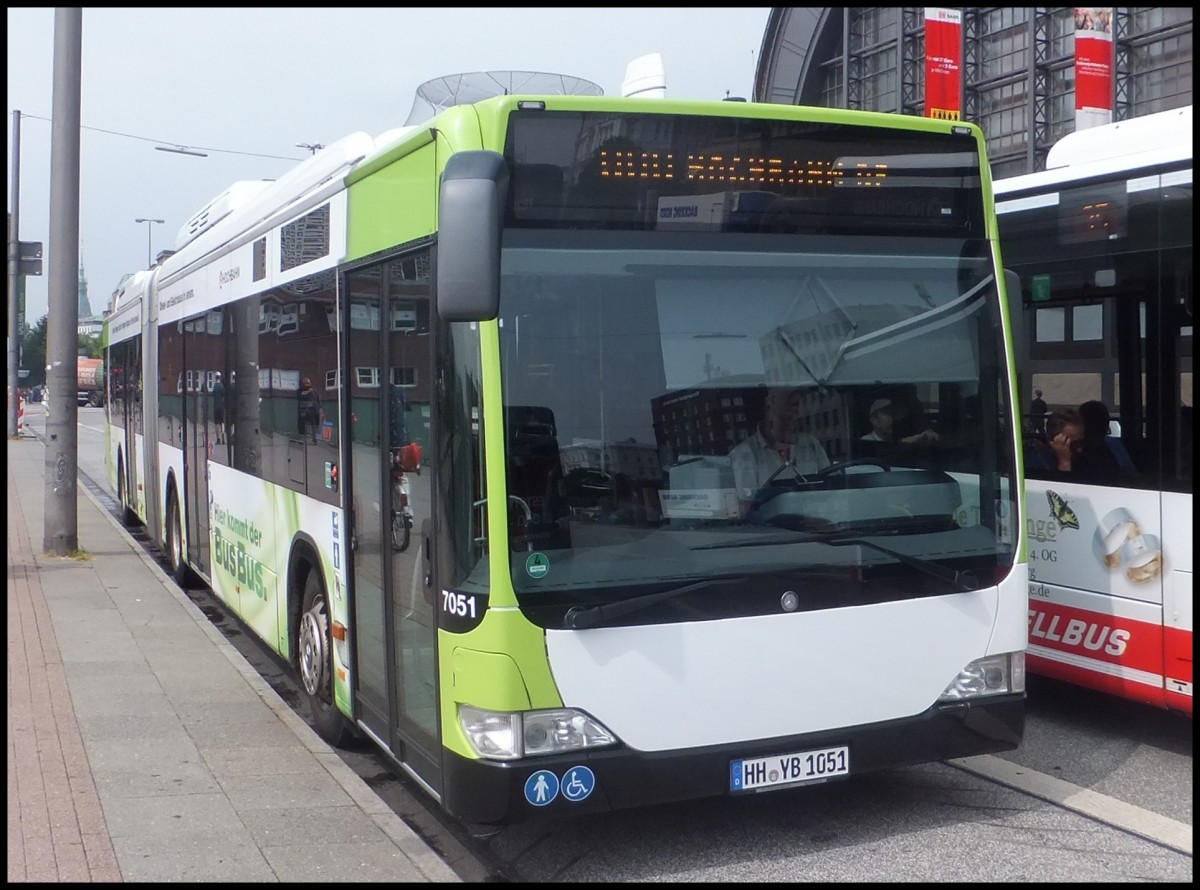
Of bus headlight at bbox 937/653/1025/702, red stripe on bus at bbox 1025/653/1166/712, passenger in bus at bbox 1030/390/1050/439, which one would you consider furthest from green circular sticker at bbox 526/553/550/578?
passenger in bus at bbox 1030/390/1050/439

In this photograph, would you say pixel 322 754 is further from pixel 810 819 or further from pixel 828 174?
pixel 828 174

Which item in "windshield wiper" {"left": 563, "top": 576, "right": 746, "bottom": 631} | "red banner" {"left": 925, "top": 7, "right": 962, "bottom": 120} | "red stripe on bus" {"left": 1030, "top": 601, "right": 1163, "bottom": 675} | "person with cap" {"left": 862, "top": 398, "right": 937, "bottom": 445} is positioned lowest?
"red stripe on bus" {"left": 1030, "top": 601, "right": 1163, "bottom": 675}

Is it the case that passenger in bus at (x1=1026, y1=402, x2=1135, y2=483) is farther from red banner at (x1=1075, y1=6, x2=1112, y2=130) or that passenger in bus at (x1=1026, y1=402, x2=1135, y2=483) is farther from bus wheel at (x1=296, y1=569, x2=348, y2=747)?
red banner at (x1=1075, y1=6, x2=1112, y2=130)

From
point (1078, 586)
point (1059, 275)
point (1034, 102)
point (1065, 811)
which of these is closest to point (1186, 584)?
point (1078, 586)

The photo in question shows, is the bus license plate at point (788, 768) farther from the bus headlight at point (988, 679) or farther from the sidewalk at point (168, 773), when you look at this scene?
the sidewalk at point (168, 773)

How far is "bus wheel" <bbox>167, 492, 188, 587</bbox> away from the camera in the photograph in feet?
39.8

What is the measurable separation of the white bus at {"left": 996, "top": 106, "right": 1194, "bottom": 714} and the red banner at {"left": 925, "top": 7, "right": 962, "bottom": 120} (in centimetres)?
1908

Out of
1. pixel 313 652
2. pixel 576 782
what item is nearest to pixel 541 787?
pixel 576 782

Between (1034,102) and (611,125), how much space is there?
3538cm

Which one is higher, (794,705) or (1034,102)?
(1034,102)

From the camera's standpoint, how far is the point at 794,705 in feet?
16.5

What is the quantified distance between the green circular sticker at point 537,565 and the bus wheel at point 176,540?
7905 millimetres

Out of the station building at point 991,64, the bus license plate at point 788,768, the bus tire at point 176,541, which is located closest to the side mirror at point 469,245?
the bus license plate at point 788,768

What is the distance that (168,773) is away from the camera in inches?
250
